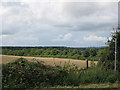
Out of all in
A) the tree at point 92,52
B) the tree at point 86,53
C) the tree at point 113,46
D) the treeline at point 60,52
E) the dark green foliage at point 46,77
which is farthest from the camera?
the tree at point 86,53

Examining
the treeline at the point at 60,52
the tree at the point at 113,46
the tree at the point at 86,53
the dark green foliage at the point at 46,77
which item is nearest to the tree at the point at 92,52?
the treeline at the point at 60,52

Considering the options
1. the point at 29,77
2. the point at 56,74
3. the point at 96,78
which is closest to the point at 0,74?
the point at 29,77

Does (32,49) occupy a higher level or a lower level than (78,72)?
higher

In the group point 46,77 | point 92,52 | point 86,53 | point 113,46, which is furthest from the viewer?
point 86,53

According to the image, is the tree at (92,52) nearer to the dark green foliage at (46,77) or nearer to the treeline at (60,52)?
the treeline at (60,52)

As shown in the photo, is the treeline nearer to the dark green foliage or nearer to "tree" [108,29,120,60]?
"tree" [108,29,120,60]

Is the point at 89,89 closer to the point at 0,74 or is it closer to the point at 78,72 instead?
the point at 78,72

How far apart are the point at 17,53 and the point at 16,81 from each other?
22.3 feet

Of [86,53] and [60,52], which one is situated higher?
[60,52]

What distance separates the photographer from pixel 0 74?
6.29 m

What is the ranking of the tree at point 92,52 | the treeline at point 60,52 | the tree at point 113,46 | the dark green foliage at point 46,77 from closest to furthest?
1. the dark green foliage at point 46,77
2. the tree at point 113,46
3. the treeline at point 60,52
4. the tree at point 92,52

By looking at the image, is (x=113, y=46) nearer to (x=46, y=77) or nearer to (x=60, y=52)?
(x=46, y=77)

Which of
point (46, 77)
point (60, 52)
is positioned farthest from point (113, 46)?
point (60, 52)

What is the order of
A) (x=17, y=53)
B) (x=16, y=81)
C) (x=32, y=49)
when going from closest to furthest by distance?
(x=16, y=81)
(x=17, y=53)
(x=32, y=49)
